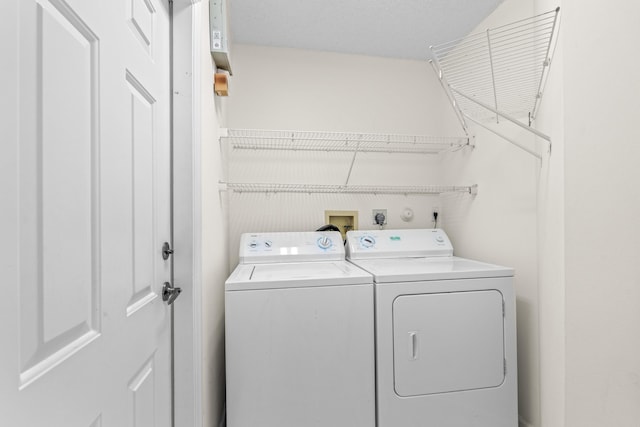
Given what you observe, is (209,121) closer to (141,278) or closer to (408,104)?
(141,278)

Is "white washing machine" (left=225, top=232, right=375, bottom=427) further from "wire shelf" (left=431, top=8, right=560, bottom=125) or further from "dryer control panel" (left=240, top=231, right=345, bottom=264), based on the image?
"wire shelf" (left=431, top=8, right=560, bottom=125)

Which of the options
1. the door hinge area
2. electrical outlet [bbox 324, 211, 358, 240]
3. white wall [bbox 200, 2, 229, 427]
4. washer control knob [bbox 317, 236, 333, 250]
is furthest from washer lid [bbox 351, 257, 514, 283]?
the door hinge area

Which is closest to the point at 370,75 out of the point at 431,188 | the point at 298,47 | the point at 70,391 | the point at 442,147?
the point at 298,47

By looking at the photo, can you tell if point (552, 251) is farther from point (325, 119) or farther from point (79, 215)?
point (79, 215)

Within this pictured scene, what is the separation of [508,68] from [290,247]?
1761 mm

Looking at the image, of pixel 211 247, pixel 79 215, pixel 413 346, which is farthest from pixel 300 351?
pixel 79 215

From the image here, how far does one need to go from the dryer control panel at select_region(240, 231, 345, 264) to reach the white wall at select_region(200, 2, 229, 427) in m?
0.20

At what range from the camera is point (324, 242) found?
1993mm

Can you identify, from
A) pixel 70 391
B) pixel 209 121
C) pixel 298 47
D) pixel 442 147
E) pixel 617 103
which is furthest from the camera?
pixel 442 147

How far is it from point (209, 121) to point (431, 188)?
176 centimetres

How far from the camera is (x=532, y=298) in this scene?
Answer: 1.55 meters

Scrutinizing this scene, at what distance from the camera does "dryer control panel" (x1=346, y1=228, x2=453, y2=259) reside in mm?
2006

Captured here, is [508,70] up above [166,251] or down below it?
above

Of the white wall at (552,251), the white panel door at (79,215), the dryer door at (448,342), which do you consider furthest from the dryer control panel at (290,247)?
the white wall at (552,251)
